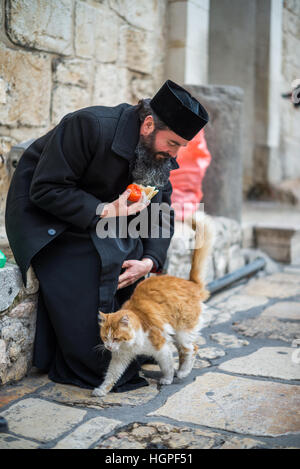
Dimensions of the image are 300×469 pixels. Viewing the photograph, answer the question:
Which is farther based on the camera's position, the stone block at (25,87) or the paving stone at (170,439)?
the stone block at (25,87)

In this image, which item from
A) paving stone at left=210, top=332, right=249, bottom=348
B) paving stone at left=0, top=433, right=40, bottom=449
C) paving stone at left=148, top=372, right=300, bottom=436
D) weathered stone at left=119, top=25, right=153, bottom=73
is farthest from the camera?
weathered stone at left=119, top=25, right=153, bottom=73

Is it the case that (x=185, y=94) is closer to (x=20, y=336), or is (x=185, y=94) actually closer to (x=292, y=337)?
(x=20, y=336)

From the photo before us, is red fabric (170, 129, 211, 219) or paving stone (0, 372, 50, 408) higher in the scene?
red fabric (170, 129, 211, 219)

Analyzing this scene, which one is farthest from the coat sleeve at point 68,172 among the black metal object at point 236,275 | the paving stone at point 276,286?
the paving stone at point 276,286

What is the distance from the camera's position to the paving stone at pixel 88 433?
2152mm

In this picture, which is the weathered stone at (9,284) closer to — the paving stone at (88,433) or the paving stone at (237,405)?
the paving stone at (88,433)

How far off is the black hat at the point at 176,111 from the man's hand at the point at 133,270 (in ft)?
2.37

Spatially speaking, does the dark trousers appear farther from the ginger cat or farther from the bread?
the bread

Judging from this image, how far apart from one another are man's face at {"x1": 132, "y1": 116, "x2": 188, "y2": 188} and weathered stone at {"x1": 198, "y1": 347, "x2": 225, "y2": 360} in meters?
1.11

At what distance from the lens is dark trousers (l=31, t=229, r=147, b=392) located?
2.74 m

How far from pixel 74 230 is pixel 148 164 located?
20.0 inches

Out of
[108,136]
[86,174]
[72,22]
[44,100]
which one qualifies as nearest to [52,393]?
[86,174]

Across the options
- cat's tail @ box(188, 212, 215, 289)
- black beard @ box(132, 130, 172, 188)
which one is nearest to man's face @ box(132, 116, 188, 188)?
black beard @ box(132, 130, 172, 188)

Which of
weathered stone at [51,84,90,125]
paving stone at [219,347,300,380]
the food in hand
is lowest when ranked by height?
paving stone at [219,347,300,380]
